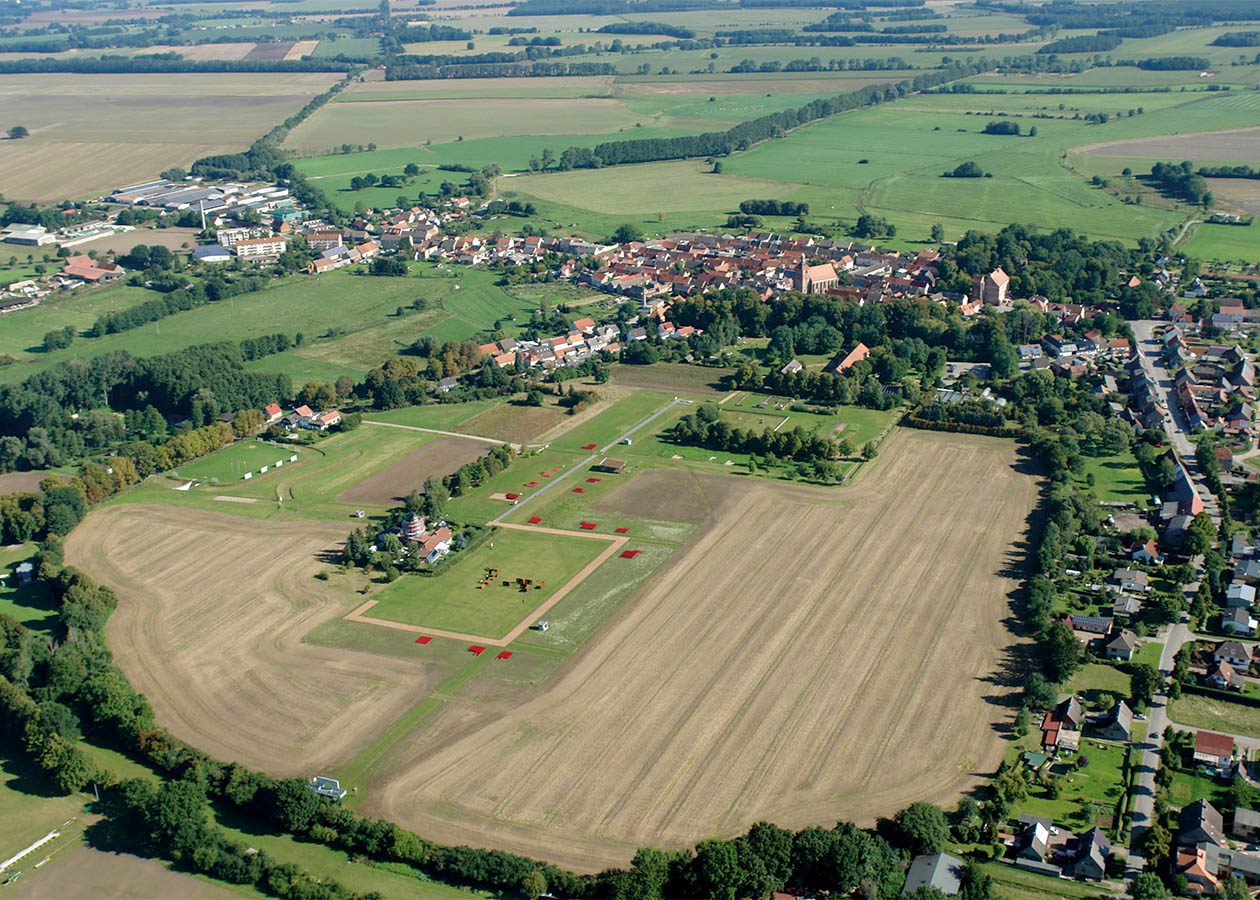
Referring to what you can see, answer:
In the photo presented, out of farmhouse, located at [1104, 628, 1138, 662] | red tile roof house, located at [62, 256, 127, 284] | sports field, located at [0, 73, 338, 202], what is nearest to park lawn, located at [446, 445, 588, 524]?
farmhouse, located at [1104, 628, 1138, 662]

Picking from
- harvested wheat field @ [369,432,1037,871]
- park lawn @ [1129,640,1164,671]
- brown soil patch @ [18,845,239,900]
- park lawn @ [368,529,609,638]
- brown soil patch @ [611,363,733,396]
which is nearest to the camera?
brown soil patch @ [18,845,239,900]

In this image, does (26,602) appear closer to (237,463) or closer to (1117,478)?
(237,463)

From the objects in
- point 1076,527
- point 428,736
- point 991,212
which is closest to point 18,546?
point 428,736

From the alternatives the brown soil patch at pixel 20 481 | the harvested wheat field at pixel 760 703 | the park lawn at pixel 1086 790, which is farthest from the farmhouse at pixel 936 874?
the brown soil patch at pixel 20 481

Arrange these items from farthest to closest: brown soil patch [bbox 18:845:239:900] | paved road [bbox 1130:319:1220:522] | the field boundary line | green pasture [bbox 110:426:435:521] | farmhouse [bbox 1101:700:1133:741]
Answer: green pasture [bbox 110:426:435:521] < paved road [bbox 1130:319:1220:522] < the field boundary line < farmhouse [bbox 1101:700:1133:741] < brown soil patch [bbox 18:845:239:900]

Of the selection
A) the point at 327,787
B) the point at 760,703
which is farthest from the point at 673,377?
the point at 327,787

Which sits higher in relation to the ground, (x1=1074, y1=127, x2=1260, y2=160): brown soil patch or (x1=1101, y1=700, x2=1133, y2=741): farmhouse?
(x1=1074, y1=127, x2=1260, y2=160): brown soil patch

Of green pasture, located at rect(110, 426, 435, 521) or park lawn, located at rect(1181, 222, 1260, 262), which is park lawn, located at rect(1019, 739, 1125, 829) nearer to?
green pasture, located at rect(110, 426, 435, 521)
